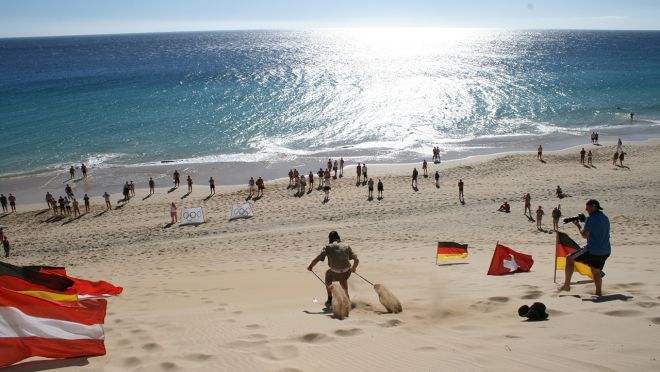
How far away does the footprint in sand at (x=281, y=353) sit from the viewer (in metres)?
5.79

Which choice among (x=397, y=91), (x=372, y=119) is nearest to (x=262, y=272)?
(x=372, y=119)

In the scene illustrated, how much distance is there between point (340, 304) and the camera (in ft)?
24.6

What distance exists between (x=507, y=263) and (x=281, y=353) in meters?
6.77

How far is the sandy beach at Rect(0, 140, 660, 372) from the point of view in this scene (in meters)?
5.70

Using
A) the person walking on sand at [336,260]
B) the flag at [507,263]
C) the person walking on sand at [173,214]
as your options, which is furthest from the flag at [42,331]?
the person walking on sand at [173,214]

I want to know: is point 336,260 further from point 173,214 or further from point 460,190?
point 460,190

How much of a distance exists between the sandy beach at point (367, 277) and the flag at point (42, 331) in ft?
0.61

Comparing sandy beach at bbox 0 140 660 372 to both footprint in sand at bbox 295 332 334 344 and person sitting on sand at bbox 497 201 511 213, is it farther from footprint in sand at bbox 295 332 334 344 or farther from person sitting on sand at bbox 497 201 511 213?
person sitting on sand at bbox 497 201 511 213

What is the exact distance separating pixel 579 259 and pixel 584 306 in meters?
1.11

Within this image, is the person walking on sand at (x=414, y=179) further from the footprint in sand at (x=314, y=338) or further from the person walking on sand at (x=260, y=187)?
the footprint in sand at (x=314, y=338)

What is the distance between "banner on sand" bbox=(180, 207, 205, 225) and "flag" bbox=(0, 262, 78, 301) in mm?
14645

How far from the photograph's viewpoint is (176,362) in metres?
5.76

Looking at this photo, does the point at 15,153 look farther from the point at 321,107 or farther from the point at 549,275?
the point at 549,275

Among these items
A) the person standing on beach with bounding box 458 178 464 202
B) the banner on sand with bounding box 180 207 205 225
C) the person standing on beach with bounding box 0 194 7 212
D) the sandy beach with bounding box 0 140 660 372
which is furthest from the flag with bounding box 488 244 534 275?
the person standing on beach with bounding box 0 194 7 212
